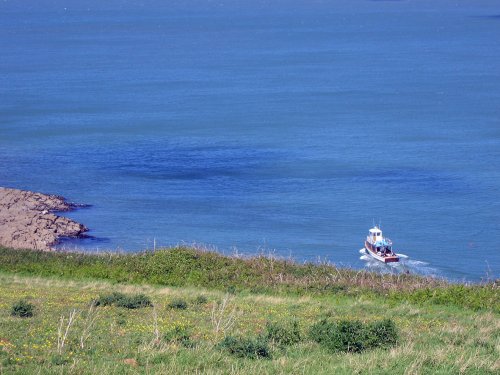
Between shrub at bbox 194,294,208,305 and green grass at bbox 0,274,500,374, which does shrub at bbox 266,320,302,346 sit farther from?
shrub at bbox 194,294,208,305

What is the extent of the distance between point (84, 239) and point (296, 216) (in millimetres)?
12423

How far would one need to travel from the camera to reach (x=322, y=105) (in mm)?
91625

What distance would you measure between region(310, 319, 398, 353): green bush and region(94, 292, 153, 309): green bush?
5.39 metres

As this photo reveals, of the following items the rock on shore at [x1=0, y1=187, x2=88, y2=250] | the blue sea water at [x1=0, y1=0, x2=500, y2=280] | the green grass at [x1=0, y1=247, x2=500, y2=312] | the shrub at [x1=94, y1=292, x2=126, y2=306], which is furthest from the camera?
the blue sea water at [x1=0, y1=0, x2=500, y2=280]

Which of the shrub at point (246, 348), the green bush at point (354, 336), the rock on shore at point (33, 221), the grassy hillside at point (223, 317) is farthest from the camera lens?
the rock on shore at point (33, 221)

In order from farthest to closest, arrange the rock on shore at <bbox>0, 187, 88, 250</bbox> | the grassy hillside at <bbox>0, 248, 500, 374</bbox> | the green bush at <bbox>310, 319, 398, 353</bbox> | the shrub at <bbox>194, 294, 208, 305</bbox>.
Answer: the rock on shore at <bbox>0, 187, 88, 250</bbox> < the shrub at <bbox>194, 294, 208, 305</bbox> < the green bush at <bbox>310, 319, 398, 353</bbox> < the grassy hillside at <bbox>0, 248, 500, 374</bbox>

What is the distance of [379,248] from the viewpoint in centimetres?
4356

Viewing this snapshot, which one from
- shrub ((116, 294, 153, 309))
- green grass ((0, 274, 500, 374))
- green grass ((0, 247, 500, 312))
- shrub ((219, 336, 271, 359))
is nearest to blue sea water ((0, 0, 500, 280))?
green grass ((0, 247, 500, 312))

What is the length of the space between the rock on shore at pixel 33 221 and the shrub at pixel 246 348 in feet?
92.6

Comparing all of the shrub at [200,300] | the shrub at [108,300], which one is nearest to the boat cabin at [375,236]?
the shrub at [200,300]

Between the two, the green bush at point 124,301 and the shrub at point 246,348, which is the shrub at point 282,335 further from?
the green bush at point 124,301

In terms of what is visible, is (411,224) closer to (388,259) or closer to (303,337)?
(388,259)

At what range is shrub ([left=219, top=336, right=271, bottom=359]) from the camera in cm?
1462

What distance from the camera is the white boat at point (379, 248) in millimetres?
43125
